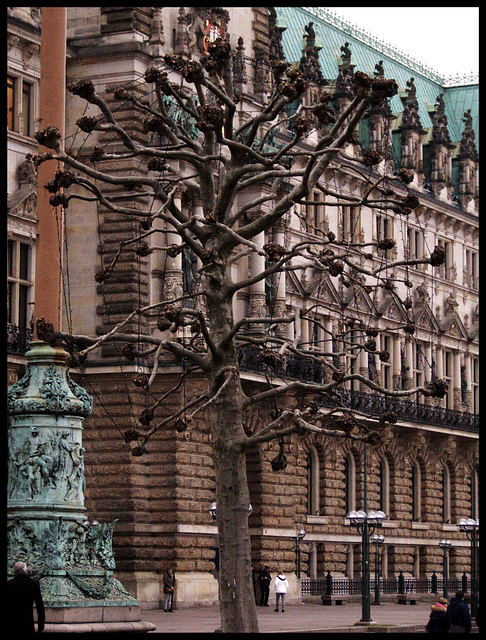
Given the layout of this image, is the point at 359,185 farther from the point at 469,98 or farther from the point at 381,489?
the point at 469,98

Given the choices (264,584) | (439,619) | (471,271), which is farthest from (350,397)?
(439,619)

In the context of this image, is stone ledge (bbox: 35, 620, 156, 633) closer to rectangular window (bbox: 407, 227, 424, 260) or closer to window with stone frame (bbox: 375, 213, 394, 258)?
window with stone frame (bbox: 375, 213, 394, 258)

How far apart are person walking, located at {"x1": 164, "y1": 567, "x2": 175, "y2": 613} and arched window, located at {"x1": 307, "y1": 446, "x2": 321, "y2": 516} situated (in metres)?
14.9

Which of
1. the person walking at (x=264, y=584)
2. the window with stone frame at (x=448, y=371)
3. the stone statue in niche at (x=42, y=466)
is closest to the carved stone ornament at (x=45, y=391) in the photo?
the stone statue in niche at (x=42, y=466)

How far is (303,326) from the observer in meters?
57.2

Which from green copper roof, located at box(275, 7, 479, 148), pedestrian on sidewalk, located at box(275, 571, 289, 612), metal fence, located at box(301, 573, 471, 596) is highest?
green copper roof, located at box(275, 7, 479, 148)

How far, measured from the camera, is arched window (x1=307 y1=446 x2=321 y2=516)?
56.6m

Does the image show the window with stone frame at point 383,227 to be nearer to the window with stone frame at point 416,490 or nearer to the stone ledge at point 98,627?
the window with stone frame at point 416,490

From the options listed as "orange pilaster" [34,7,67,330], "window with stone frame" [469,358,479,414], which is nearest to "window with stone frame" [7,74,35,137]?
"orange pilaster" [34,7,67,330]

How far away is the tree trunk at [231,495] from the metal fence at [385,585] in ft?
108

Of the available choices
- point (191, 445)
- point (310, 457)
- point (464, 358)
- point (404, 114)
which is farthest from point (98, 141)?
point (464, 358)

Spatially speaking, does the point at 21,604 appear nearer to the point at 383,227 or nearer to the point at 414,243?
the point at 383,227

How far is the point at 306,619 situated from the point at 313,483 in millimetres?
16875

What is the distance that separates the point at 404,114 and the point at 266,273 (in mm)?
51034
